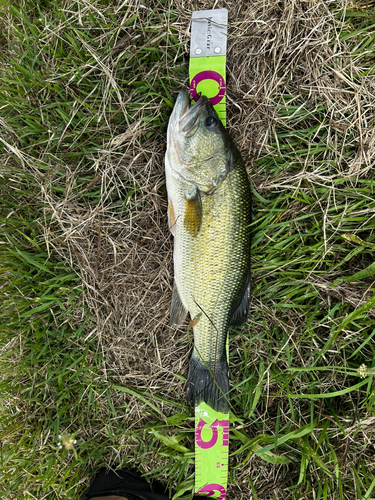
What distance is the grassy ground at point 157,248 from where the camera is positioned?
2115 millimetres

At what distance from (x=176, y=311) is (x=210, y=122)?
1.47 metres

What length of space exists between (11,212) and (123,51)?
5.43ft

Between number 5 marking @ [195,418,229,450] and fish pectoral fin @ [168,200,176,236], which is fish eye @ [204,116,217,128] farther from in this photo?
number 5 marking @ [195,418,229,450]

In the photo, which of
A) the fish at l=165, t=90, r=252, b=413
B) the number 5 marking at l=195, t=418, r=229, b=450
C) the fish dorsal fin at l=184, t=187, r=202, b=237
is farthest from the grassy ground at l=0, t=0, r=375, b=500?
the fish dorsal fin at l=184, t=187, r=202, b=237

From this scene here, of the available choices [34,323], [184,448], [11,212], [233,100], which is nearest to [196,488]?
[184,448]

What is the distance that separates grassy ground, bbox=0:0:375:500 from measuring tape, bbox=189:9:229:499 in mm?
89

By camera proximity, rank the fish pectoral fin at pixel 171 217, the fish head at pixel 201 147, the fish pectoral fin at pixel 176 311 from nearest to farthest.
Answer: the fish head at pixel 201 147, the fish pectoral fin at pixel 171 217, the fish pectoral fin at pixel 176 311

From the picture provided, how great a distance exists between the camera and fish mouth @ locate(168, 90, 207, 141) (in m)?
1.92

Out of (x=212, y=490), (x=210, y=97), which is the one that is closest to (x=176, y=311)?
(x=212, y=490)

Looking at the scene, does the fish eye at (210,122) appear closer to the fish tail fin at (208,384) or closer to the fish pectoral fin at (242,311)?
the fish pectoral fin at (242,311)

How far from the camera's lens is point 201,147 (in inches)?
75.1

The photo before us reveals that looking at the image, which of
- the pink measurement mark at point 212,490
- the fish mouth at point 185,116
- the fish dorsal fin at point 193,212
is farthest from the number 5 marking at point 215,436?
the fish mouth at point 185,116

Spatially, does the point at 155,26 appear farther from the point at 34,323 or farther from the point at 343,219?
the point at 34,323

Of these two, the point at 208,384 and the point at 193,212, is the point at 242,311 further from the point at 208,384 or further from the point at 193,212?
the point at 193,212
